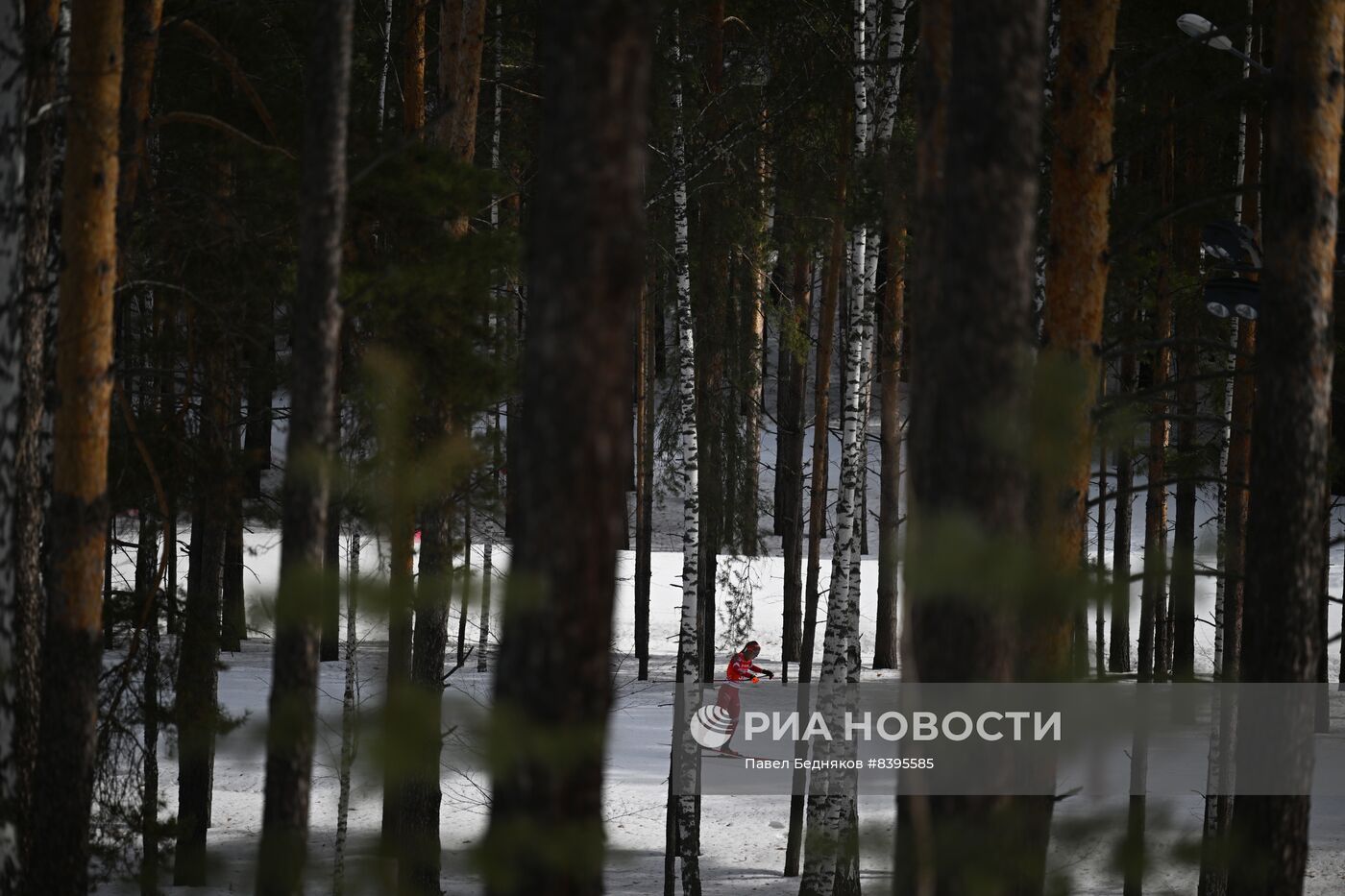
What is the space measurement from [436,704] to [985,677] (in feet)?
5.82

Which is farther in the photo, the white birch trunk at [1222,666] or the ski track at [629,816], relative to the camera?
the white birch trunk at [1222,666]

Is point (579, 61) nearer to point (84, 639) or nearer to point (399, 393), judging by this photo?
point (399, 393)

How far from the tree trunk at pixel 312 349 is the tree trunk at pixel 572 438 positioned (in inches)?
76.2

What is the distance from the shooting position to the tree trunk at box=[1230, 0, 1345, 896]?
5.93 metres

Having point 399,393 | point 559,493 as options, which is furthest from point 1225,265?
point 559,493

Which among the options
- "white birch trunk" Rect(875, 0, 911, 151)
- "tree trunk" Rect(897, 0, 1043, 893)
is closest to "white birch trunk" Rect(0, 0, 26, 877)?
"tree trunk" Rect(897, 0, 1043, 893)

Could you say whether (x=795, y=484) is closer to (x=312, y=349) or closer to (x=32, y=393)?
(x=32, y=393)

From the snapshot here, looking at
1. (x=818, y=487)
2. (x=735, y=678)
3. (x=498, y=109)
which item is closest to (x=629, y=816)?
(x=735, y=678)

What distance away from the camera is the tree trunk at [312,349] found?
5.29m

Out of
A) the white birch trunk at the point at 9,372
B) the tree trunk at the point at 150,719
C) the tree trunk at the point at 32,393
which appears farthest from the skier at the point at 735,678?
the white birch trunk at the point at 9,372

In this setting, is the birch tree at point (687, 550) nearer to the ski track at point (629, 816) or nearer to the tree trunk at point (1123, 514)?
the ski track at point (629, 816)

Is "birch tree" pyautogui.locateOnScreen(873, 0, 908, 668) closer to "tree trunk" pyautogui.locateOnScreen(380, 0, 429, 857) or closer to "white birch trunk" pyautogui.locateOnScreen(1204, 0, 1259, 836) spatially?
"tree trunk" pyautogui.locateOnScreen(380, 0, 429, 857)

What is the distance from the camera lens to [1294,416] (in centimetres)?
594

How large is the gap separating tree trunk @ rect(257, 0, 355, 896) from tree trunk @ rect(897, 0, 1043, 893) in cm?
238
